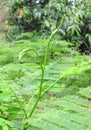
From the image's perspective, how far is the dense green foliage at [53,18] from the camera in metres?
7.65

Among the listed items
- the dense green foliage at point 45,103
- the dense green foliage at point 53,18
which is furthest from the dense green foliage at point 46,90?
the dense green foliage at point 53,18

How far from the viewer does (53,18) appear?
7809 mm

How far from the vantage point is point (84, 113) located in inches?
45.3

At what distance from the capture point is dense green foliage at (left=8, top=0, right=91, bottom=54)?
7648 millimetres

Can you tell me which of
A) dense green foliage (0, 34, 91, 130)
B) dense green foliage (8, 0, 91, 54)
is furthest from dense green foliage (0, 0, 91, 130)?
dense green foliage (8, 0, 91, 54)

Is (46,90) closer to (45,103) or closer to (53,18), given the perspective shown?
(45,103)

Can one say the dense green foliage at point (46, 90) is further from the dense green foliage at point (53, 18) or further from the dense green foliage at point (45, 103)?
the dense green foliage at point (53, 18)

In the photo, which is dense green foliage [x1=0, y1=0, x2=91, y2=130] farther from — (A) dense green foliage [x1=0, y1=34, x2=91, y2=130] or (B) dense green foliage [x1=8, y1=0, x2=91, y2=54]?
(B) dense green foliage [x1=8, y1=0, x2=91, y2=54]

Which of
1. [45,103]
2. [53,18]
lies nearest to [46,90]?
[45,103]

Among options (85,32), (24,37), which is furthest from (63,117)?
(85,32)

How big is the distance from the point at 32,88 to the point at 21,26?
6689 millimetres

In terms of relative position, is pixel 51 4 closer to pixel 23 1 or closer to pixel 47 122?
pixel 23 1

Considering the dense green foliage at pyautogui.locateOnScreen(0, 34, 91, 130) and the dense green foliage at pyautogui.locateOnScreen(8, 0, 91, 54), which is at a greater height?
the dense green foliage at pyautogui.locateOnScreen(0, 34, 91, 130)

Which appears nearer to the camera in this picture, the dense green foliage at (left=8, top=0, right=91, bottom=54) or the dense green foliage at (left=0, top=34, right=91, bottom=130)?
the dense green foliage at (left=0, top=34, right=91, bottom=130)
